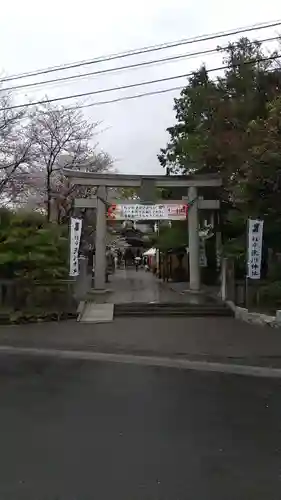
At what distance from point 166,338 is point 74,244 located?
742cm

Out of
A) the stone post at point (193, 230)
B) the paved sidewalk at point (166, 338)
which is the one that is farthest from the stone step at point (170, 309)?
the stone post at point (193, 230)

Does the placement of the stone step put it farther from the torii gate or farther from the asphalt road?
the asphalt road

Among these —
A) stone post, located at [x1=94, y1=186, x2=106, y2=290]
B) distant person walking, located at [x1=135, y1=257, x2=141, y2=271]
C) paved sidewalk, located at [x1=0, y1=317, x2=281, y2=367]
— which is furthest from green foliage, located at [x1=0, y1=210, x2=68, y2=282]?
distant person walking, located at [x1=135, y1=257, x2=141, y2=271]

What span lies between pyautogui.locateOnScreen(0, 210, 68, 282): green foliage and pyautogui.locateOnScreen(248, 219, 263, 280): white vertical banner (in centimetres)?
634

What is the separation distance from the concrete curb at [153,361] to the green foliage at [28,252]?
566 cm

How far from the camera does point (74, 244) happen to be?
20172 millimetres

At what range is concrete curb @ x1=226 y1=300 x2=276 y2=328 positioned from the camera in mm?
15327

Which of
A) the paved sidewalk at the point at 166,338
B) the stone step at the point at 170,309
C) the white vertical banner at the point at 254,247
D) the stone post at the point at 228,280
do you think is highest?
the white vertical banner at the point at 254,247

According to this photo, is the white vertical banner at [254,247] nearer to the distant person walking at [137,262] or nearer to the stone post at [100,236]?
the stone post at [100,236]

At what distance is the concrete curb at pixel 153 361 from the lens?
33.5 feet

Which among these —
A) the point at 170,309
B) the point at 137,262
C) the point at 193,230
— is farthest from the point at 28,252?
the point at 137,262

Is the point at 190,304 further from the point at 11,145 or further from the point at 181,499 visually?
the point at 181,499

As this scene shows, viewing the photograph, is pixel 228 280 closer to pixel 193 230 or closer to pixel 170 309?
pixel 170 309

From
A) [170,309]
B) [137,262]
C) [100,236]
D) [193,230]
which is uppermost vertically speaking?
[193,230]
